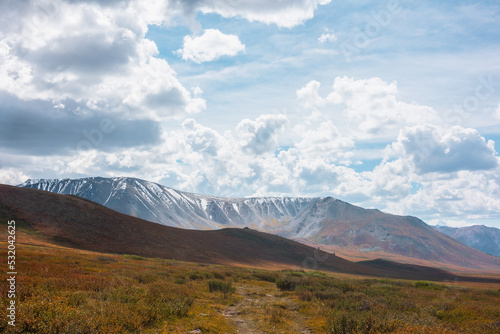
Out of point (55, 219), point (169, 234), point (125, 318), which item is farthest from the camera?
point (169, 234)

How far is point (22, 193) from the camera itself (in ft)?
213

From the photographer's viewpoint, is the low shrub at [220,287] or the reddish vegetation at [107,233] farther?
the reddish vegetation at [107,233]

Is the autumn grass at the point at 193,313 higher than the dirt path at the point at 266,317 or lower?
higher

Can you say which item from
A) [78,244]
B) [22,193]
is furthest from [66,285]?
[22,193]

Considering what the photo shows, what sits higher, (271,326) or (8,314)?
(8,314)

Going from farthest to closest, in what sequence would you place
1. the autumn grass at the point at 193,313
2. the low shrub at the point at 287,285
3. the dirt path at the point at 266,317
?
1. the low shrub at the point at 287,285
2. the dirt path at the point at 266,317
3. the autumn grass at the point at 193,313

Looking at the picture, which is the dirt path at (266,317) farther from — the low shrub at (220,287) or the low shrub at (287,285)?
the low shrub at (287,285)

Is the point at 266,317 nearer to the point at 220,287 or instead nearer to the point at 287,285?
the point at 220,287

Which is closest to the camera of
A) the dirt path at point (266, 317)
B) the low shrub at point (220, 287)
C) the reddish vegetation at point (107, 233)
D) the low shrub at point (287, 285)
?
the dirt path at point (266, 317)

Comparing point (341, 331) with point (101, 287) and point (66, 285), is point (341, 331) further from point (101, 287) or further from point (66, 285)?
point (66, 285)

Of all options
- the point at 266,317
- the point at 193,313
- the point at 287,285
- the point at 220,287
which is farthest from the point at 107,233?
the point at 266,317

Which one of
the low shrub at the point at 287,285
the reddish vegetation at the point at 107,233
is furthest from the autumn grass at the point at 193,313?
the reddish vegetation at the point at 107,233

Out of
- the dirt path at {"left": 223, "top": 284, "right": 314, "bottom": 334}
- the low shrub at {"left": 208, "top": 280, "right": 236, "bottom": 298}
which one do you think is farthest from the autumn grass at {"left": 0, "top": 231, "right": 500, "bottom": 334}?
the low shrub at {"left": 208, "top": 280, "right": 236, "bottom": 298}

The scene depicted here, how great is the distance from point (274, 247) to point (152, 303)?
105 metres
